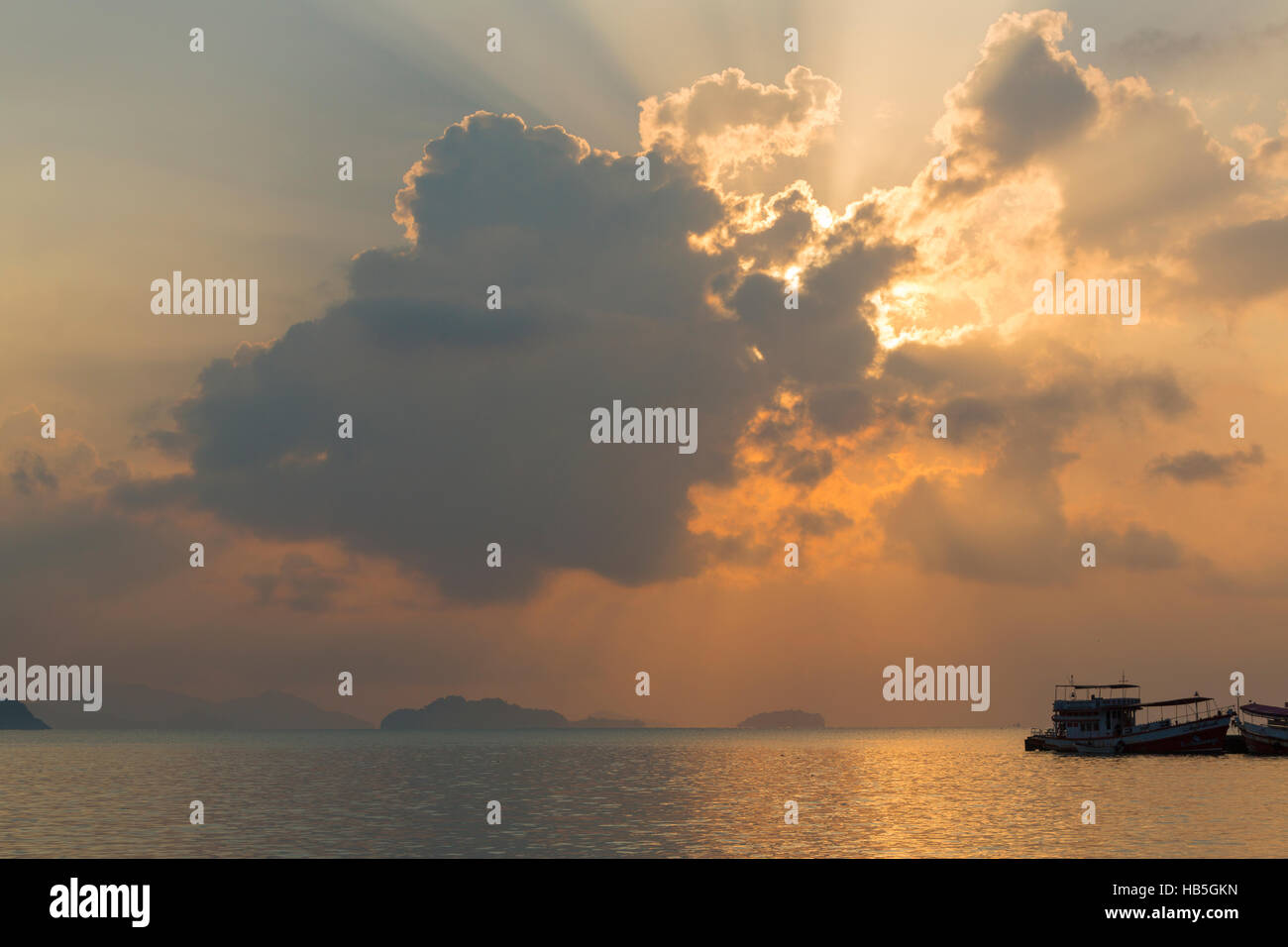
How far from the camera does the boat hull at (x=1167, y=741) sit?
500 ft

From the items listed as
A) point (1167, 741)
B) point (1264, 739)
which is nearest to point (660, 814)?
point (1167, 741)

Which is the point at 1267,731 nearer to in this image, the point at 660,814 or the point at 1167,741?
the point at 1167,741

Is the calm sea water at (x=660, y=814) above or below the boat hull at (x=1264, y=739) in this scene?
above

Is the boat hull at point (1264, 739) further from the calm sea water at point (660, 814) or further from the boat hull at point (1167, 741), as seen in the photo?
the calm sea water at point (660, 814)

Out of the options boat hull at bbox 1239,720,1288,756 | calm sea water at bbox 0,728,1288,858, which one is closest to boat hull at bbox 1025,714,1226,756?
boat hull at bbox 1239,720,1288,756

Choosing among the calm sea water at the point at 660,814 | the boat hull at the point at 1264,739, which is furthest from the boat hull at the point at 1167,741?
the calm sea water at the point at 660,814

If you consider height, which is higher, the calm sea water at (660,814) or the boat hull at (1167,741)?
the calm sea water at (660,814)

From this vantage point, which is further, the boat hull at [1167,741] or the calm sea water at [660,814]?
the boat hull at [1167,741]

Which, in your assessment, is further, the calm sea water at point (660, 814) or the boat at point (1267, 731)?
the boat at point (1267, 731)

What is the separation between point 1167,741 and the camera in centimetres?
15375

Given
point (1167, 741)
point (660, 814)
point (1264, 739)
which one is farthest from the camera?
point (1264, 739)
